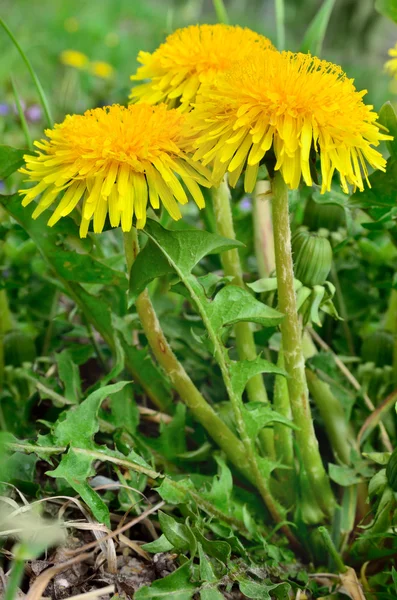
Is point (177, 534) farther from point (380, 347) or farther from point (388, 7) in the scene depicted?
point (388, 7)

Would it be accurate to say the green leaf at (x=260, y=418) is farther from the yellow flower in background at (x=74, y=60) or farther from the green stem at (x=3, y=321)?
the yellow flower in background at (x=74, y=60)

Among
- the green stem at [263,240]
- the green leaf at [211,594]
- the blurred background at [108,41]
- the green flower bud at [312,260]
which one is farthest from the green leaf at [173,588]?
the blurred background at [108,41]

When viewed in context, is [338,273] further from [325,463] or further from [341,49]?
[341,49]

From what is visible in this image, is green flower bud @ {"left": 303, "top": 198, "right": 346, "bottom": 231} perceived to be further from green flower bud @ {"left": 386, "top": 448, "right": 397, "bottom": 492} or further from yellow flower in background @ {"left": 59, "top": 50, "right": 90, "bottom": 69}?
yellow flower in background @ {"left": 59, "top": 50, "right": 90, "bottom": 69}

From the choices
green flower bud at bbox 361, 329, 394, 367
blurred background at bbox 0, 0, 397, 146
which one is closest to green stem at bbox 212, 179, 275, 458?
green flower bud at bbox 361, 329, 394, 367

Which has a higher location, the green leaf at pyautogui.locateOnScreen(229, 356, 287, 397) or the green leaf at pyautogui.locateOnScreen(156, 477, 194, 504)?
the green leaf at pyautogui.locateOnScreen(229, 356, 287, 397)

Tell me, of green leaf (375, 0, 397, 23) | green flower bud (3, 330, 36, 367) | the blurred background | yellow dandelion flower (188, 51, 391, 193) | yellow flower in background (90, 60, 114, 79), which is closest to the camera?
yellow dandelion flower (188, 51, 391, 193)

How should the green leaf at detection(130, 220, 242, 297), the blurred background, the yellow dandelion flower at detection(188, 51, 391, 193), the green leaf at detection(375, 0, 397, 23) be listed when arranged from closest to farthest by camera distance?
1. the yellow dandelion flower at detection(188, 51, 391, 193)
2. the green leaf at detection(130, 220, 242, 297)
3. the green leaf at detection(375, 0, 397, 23)
4. the blurred background
